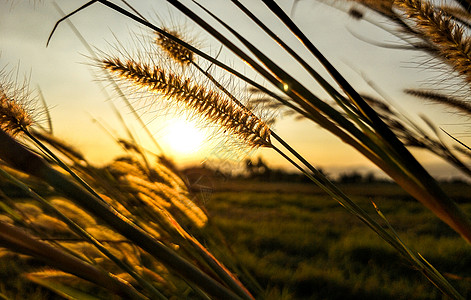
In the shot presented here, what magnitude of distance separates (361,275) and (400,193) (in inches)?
57.3

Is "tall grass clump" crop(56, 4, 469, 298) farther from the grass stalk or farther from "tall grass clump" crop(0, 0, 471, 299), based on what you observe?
the grass stalk

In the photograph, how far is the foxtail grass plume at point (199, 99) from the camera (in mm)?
386

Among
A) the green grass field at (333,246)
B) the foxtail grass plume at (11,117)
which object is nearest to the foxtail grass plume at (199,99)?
the foxtail grass plume at (11,117)

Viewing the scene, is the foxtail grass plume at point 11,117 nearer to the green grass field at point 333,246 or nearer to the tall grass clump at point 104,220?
the tall grass clump at point 104,220

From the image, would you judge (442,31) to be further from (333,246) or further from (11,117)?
(333,246)

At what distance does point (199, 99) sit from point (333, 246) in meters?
1.38

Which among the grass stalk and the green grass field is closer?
the grass stalk

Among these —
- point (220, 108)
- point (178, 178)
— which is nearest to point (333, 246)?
point (178, 178)

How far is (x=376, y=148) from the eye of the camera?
207mm

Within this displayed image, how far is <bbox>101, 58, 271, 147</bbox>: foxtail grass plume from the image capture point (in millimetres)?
386

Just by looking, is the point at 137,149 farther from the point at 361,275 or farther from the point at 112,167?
the point at 361,275

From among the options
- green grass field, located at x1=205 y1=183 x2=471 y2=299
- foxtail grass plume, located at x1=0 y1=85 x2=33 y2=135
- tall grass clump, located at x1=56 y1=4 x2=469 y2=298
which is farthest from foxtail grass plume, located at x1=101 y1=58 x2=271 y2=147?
green grass field, located at x1=205 y1=183 x2=471 y2=299

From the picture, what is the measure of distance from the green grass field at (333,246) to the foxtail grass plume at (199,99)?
0.76 ft

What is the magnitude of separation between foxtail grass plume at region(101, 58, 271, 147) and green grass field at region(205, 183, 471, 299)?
23cm
